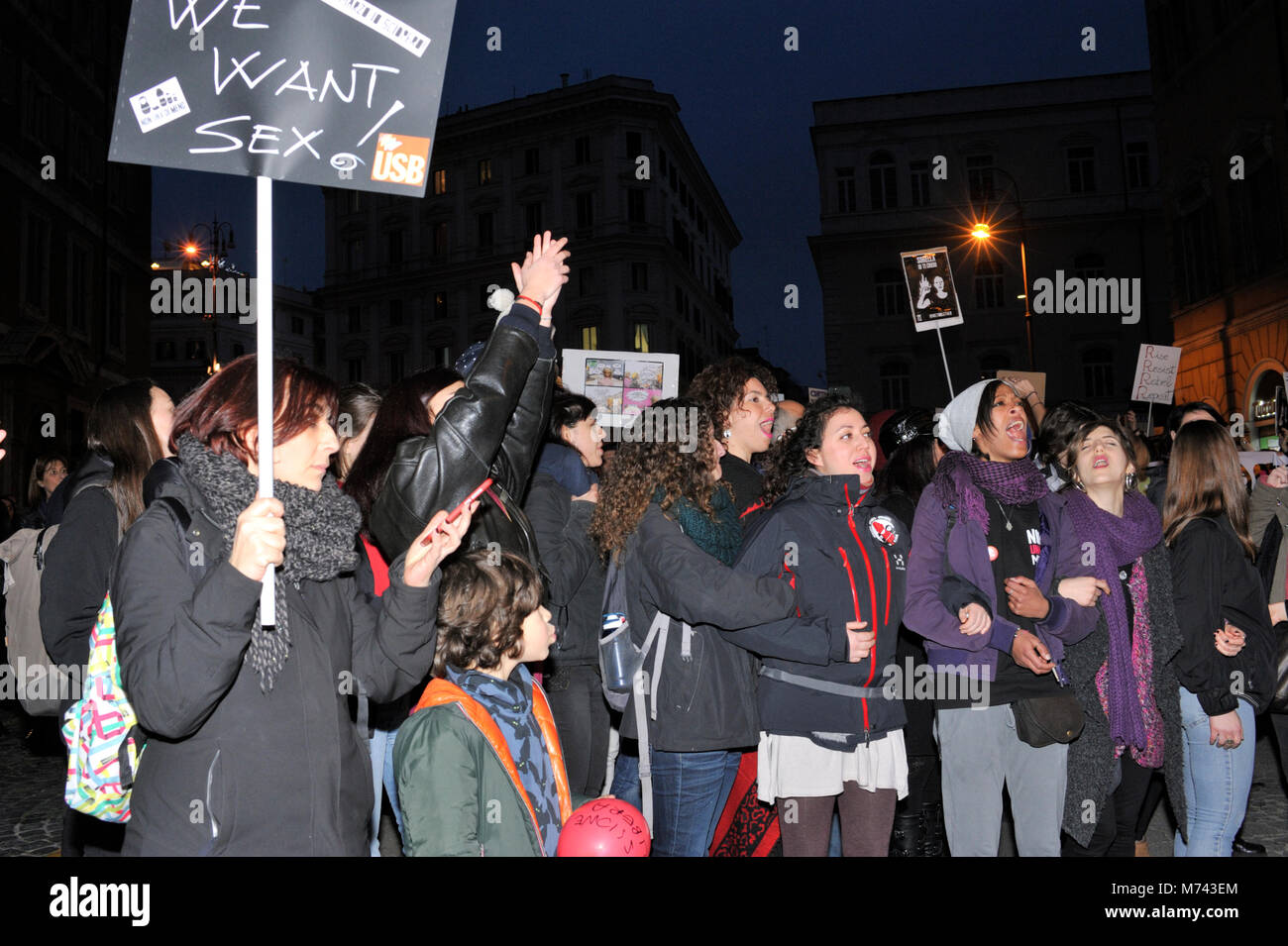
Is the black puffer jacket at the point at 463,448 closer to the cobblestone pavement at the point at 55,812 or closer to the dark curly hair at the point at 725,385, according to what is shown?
the dark curly hair at the point at 725,385

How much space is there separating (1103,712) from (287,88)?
399 cm

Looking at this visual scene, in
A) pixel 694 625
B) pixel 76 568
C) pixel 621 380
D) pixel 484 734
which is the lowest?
pixel 484 734

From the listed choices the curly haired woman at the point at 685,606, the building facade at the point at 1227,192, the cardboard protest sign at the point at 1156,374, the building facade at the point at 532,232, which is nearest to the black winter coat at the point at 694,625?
the curly haired woman at the point at 685,606

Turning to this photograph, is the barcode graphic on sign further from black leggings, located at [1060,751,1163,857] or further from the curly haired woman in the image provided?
black leggings, located at [1060,751,1163,857]

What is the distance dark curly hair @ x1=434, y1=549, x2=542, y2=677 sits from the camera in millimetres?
3094

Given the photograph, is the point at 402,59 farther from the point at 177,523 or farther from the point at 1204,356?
the point at 1204,356

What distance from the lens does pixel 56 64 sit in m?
25.0

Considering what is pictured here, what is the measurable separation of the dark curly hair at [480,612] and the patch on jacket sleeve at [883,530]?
5.76ft

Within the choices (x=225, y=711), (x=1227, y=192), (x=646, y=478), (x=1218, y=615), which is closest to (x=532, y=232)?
(x=1227, y=192)

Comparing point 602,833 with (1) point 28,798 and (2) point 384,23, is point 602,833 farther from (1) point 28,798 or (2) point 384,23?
(1) point 28,798

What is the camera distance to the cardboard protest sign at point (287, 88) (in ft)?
8.59

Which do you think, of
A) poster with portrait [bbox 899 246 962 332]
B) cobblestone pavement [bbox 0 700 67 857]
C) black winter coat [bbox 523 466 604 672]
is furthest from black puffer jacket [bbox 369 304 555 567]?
poster with portrait [bbox 899 246 962 332]

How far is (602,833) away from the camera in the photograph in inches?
112
